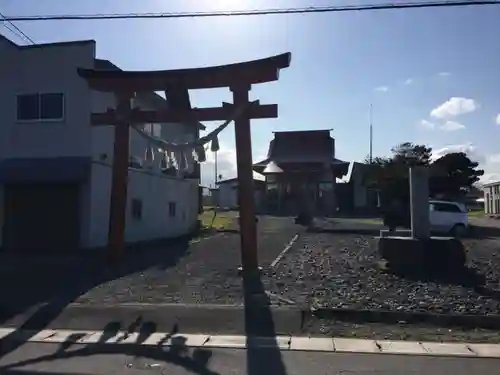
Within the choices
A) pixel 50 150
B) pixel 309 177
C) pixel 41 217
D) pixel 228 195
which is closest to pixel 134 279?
pixel 41 217

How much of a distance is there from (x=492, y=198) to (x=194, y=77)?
50218 millimetres

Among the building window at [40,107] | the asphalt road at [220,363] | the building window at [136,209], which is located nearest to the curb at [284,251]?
the building window at [136,209]

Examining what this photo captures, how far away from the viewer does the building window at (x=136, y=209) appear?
1925 cm

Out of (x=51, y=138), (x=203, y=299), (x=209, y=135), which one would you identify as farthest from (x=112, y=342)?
(x=51, y=138)

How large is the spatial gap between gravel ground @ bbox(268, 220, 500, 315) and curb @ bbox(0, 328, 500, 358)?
146 cm

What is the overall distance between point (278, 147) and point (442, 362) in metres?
42.9

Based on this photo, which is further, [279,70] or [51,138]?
[51,138]

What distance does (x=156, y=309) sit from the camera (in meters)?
8.27

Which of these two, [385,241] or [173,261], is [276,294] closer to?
[385,241]

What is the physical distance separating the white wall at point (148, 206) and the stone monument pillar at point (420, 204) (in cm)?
964

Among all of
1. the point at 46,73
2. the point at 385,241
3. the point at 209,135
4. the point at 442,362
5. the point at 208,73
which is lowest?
the point at 442,362

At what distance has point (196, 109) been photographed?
11172 mm

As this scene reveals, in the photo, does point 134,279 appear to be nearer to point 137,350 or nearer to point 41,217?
point 137,350

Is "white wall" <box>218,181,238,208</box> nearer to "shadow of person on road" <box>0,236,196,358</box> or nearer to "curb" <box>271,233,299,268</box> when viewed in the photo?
"curb" <box>271,233,299,268</box>
